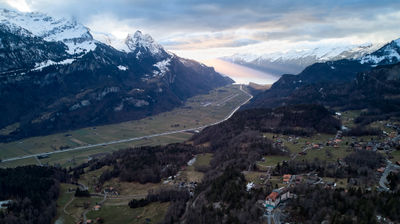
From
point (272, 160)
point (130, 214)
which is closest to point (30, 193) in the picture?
point (130, 214)

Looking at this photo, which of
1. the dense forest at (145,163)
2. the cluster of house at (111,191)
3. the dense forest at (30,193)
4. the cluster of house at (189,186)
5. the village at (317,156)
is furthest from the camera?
the dense forest at (145,163)

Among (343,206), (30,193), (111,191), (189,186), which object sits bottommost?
(111,191)

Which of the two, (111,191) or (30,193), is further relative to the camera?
(111,191)

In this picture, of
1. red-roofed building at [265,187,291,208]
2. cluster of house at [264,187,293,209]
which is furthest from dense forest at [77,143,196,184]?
red-roofed building at [265,187,291,208]

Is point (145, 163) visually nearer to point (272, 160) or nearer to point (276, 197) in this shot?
point (272, 160)

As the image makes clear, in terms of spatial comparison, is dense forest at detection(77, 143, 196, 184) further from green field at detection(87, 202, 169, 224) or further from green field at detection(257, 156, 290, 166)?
green field at detection(257, 156, 290, 166)

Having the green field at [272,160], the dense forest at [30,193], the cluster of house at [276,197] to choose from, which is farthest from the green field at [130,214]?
the green field at [272,160]

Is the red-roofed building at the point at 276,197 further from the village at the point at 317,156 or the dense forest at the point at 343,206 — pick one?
the dense forest at the point at 343,206

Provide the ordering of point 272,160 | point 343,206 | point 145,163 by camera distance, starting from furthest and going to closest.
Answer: point 145,163 < point 272,160 < point 343,206
